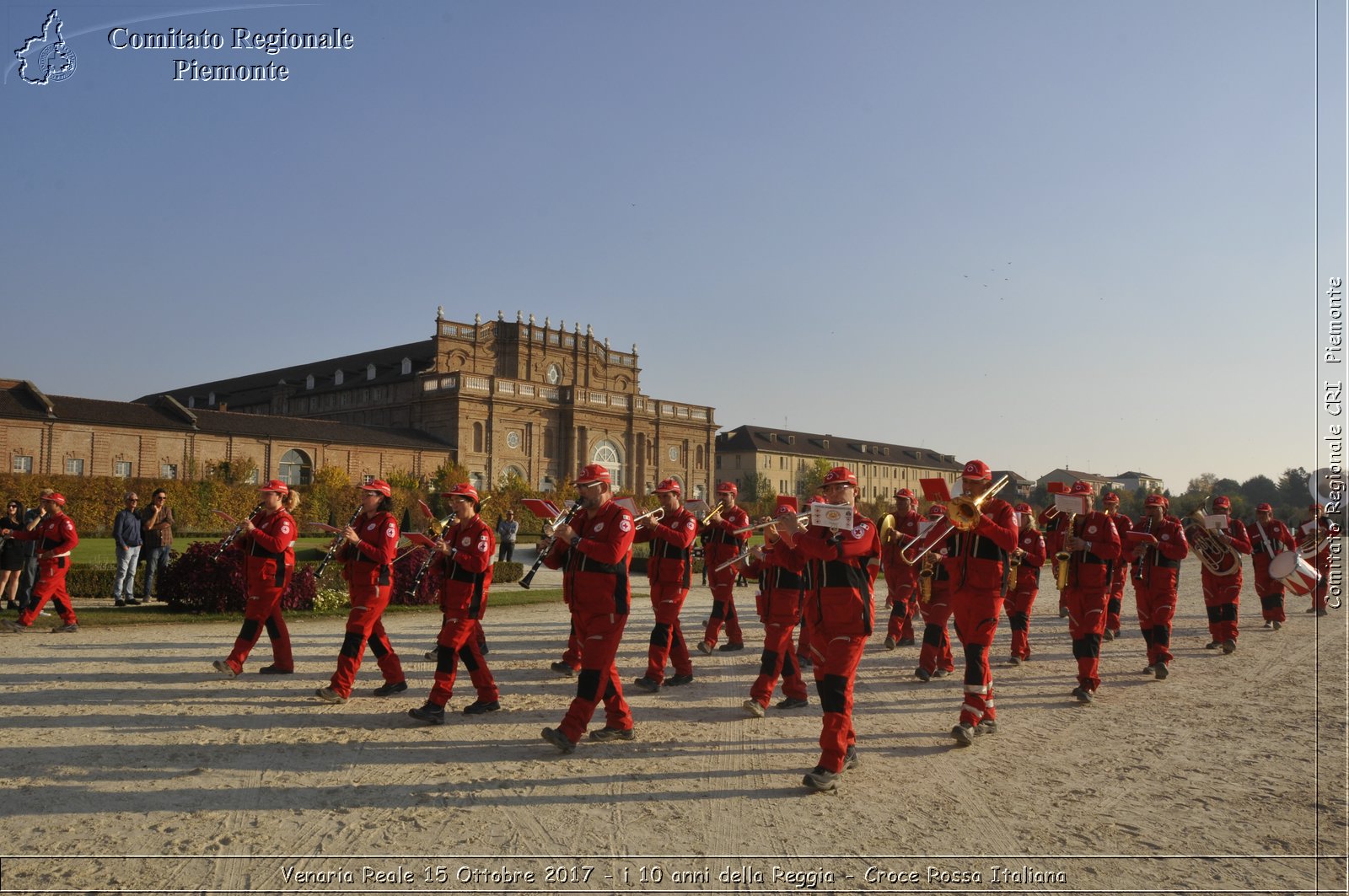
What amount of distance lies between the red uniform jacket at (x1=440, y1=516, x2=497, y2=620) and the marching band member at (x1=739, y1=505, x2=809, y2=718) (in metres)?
2.51

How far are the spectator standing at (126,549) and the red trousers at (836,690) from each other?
13.8 m

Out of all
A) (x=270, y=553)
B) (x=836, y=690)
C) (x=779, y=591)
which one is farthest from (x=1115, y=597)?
(x=270, y=553)

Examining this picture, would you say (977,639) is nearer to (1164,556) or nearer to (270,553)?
(1164,556)

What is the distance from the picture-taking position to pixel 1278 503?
32469 millimetres

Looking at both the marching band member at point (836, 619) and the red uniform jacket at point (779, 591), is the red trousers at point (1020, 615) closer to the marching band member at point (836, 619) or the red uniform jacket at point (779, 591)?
the red uniform jacket at point (779, 591)

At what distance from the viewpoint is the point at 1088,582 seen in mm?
10164

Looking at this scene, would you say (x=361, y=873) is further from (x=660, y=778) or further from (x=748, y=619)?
(x=748, y=619)

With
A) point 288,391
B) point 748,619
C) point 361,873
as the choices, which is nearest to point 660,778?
point 361,873

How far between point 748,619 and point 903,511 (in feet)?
13.6

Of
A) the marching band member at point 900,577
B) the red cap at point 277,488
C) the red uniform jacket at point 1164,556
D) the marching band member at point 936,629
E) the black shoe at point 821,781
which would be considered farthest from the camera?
the marching band member at point 900,577

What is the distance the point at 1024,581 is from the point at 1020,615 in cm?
71

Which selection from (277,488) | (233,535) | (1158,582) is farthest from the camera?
(1158,582)

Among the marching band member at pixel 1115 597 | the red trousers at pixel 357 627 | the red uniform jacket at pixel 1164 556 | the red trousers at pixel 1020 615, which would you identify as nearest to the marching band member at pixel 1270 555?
the marching band member at pixel 1115 597

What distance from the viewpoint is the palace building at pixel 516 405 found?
204 feet
